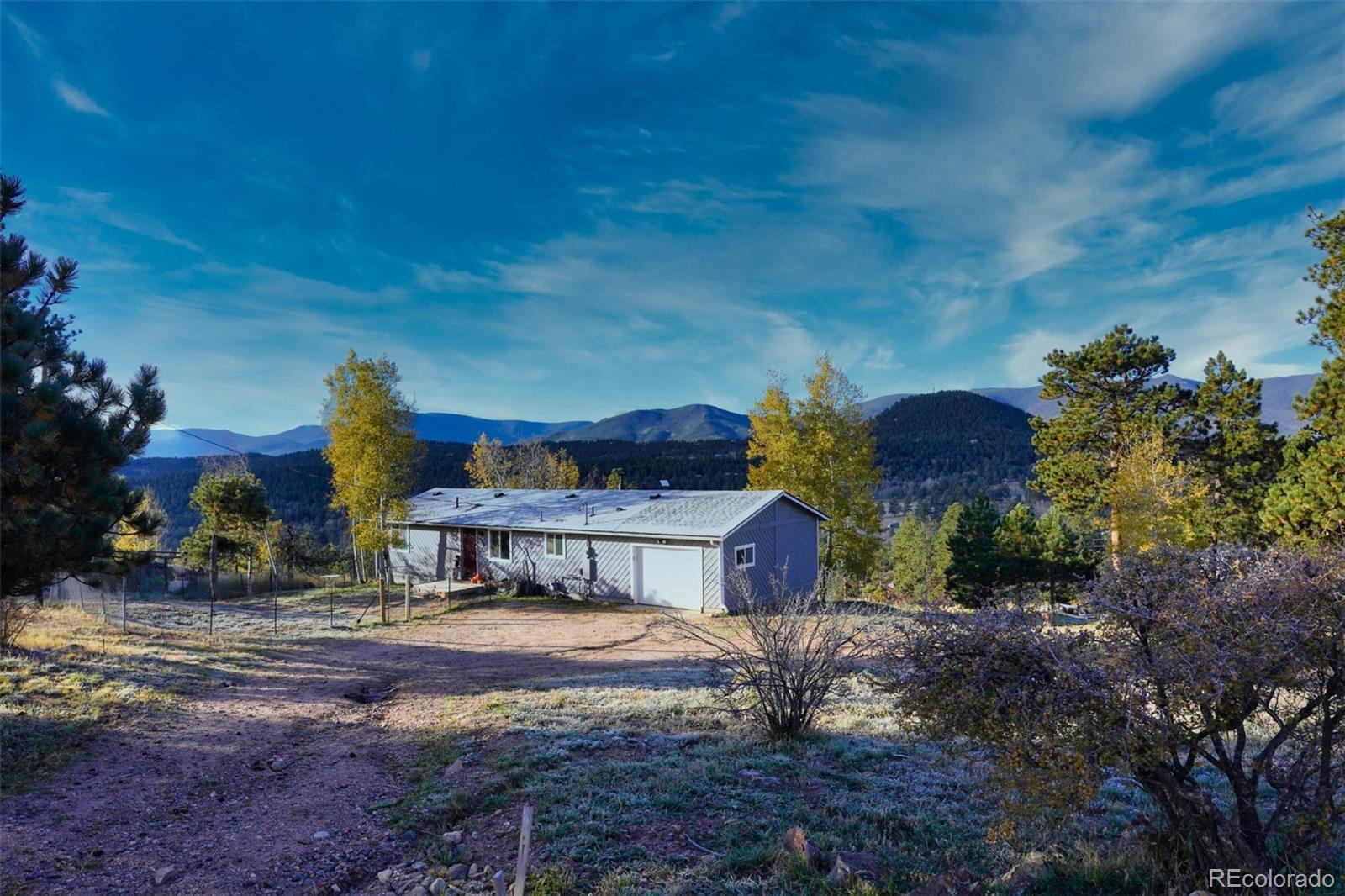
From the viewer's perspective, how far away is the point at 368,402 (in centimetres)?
1758

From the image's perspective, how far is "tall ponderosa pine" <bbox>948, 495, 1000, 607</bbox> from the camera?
105ft

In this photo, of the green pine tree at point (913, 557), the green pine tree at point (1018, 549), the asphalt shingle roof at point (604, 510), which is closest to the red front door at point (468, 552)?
the asphalt shingle roof at point (604, 510)

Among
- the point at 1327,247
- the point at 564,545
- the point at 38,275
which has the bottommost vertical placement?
the point at 564,545

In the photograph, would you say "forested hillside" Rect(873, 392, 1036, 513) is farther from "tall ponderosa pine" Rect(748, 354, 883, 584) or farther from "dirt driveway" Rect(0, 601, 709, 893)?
"dirt driveway" Rect(0, 601, 709, 893)

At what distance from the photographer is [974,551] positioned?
107ft

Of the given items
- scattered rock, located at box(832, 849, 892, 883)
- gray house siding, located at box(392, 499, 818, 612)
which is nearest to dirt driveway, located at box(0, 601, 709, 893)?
scattered rock, located at box(832, 849, 892, 883)

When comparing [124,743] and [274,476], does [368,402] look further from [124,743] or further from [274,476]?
[274,476]

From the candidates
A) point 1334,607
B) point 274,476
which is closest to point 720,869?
point 1334,607

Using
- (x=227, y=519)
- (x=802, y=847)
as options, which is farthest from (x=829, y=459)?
(x=227, y=519)

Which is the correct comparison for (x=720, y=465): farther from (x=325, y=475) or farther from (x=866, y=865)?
(x=866, y=865)

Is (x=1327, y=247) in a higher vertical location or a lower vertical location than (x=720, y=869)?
higher

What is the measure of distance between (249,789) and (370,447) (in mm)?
12319

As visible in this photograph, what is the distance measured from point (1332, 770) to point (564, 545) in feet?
68.4

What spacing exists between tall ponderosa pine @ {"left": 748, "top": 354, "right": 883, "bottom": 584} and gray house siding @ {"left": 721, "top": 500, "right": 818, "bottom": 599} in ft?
5.68
